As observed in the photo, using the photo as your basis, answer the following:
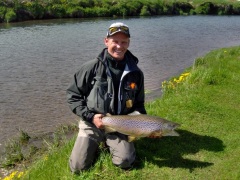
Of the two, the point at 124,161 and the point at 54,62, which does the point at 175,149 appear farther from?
the point at 54,62

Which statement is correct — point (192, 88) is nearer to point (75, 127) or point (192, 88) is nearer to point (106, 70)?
point (75, 127)

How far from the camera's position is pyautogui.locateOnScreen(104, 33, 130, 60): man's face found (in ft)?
16.2

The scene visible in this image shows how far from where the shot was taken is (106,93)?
197 inches

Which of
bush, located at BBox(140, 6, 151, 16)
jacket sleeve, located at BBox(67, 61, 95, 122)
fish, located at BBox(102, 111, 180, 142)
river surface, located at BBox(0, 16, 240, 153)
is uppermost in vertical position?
bush, located at BBox(140, 6, 151, 16)

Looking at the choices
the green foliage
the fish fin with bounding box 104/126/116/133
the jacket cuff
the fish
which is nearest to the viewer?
the fish

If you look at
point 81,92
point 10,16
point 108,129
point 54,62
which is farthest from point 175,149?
point 10,16

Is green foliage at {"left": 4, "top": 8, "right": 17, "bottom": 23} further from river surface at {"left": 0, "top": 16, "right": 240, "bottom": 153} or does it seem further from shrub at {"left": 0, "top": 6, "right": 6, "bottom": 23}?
river surface at {"left": 0, "top": 16, "right": 240, "bottom": 153}

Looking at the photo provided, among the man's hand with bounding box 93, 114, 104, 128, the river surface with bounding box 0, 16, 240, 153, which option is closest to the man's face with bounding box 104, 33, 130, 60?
the man's hand with bounding box 93, 114, 104, 128

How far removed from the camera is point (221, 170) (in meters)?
4.90

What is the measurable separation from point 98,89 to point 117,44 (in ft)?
2.40

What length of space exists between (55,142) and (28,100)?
4.32 metres

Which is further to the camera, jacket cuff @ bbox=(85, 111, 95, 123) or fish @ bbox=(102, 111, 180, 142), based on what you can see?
jacket cuff @ bbox=(85, 111, 95, 123)

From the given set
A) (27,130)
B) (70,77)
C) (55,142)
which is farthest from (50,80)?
(55,142)

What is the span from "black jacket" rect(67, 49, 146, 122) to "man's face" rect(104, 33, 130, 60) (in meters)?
0.16
